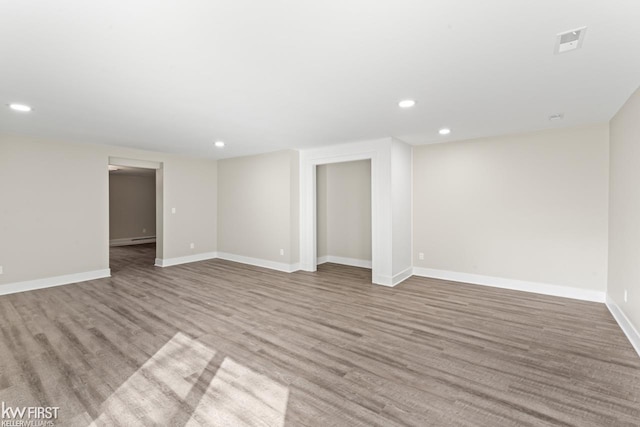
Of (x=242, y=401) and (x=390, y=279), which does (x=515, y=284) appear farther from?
(x=242, y=401)

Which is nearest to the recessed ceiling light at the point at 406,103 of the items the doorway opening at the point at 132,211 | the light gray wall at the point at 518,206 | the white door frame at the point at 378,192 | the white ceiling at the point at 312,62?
the white ceiling at the point at 312,62

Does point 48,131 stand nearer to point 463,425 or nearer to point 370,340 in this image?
point 370,340

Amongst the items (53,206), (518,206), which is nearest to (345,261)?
(518,206)

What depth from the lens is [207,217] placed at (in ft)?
23.5

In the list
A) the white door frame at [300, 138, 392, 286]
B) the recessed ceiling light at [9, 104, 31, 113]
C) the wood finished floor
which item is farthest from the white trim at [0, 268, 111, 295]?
the white door frame at [300, 138, 392, 286]

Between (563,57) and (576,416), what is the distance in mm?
2437

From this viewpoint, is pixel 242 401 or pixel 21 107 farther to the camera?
pixel 21 107

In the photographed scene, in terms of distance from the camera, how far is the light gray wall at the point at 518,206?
4.02 m

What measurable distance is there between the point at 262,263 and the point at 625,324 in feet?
18.0

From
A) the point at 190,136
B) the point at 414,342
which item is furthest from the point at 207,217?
the point at 414,342

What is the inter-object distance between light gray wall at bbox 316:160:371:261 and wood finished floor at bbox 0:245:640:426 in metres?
2.11

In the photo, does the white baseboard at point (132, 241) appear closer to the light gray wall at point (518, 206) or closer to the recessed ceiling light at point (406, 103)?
the light gray wall at point (518, 206)

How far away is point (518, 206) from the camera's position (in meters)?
4.53

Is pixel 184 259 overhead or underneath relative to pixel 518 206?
underneath
